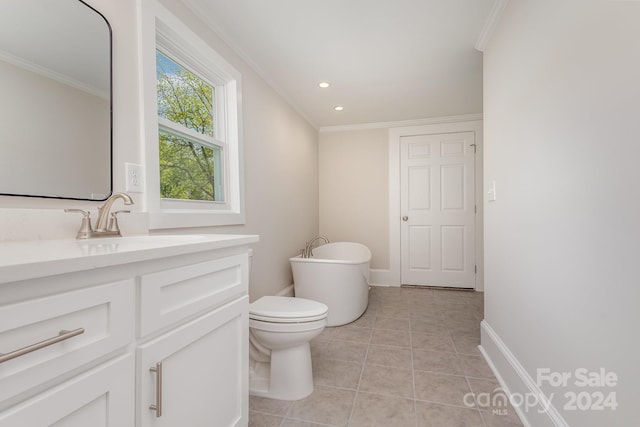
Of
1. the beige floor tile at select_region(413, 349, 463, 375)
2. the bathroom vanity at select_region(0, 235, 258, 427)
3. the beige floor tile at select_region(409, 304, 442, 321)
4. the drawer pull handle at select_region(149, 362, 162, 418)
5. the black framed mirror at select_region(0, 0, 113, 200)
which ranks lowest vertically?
the beige floor tile at select_region(413, 349, 463, 375)

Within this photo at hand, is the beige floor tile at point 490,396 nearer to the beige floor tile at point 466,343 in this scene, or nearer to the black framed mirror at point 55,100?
the beige floor tile at point 466,343

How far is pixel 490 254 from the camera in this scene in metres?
1.96

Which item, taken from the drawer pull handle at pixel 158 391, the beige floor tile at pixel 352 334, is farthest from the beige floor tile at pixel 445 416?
the drawer pull handle at pixel 158 391

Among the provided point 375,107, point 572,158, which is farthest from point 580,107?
point 375,107

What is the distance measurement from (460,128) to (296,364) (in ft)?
11.1

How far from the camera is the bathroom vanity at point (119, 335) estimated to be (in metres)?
0.50

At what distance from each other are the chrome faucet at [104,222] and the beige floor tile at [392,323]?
211cm

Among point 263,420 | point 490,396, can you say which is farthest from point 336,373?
point 490,396

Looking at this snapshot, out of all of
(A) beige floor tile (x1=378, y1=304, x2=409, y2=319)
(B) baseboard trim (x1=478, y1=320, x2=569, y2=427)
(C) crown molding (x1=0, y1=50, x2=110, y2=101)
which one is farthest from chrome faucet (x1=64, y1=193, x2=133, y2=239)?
(A) beige floor tile (x1=378, y1=304, x2=409, y2=319)

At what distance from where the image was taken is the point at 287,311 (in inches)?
64.1

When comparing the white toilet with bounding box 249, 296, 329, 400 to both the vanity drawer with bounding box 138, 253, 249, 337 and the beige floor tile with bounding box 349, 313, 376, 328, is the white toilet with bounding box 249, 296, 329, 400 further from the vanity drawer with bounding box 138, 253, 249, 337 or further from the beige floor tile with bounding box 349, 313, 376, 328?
the beige floor tile with bounding box 349, 313, 376, 328

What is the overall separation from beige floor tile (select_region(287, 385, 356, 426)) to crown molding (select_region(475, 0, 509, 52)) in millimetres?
2318

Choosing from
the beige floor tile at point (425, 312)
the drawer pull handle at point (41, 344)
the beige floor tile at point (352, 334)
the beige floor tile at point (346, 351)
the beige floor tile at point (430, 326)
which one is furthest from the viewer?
the beige floor tile at point (425, 312)

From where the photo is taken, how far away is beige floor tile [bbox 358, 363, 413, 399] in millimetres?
1640
